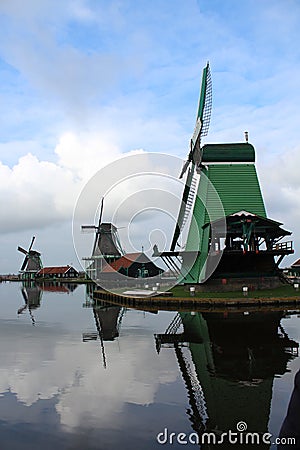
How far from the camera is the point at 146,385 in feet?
29.5

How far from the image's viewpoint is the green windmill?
87.8ft

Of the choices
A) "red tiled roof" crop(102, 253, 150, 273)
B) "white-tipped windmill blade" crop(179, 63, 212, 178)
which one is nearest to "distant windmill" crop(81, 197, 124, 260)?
"red tiled roof" crop(102, 253, 150, 273)

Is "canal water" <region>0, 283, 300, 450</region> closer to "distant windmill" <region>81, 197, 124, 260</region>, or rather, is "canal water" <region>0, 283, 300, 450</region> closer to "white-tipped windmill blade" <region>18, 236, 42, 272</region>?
"distant windmill" <region>81, 197, 124, 260</region>

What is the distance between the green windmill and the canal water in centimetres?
1001

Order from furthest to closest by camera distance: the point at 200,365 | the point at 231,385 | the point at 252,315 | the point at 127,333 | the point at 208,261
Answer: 1. the point at 208,261
2. the point at 252,315
3. the point at 127,333
4. the point at 200,365
5. the point at 231,385

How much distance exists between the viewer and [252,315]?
19469 mm

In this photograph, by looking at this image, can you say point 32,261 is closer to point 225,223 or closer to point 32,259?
point 32,259

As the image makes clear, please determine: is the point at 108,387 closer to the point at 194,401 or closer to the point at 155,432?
the point at 194,401

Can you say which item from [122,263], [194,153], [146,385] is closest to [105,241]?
[122,263]

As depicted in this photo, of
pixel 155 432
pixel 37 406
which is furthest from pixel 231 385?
pixel 37 406

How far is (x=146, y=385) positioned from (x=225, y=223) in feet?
61.1

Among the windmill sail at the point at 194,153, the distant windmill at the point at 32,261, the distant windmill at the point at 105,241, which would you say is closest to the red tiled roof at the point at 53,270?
the distant windmill at the point at 32,261

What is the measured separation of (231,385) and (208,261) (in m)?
19.2

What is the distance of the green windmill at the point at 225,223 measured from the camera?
87.8 feet
